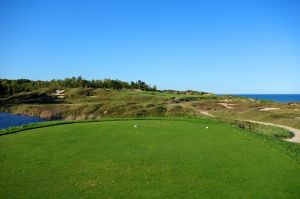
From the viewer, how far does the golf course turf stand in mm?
9391

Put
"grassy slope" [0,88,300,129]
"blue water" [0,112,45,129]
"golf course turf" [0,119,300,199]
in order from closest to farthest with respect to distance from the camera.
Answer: "golf course turf" [0,119,300,199] < "grassy slope" [0,88,300,129] < "blue water" [0,112,45,129]

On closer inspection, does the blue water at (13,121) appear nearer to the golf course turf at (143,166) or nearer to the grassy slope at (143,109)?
the grassy slope at (143,109)

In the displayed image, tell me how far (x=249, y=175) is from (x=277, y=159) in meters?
2.99

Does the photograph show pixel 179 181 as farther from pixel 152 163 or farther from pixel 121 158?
pixel 121 158

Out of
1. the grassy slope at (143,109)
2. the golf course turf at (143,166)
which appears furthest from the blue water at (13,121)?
the golf course turf at (143,166)

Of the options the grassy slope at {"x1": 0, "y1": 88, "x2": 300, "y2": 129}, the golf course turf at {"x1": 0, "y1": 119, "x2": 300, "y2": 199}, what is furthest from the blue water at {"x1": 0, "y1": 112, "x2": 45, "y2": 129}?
the golf course turf at {"x1": 0, "y1": 119, "x2": 300, "y2": 199}

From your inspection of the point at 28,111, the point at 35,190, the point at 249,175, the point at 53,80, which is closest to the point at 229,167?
the point at 249,175

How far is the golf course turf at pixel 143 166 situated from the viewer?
939cm

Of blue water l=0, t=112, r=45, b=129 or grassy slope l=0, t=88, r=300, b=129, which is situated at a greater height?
grassy slope l=0, t=88, r=300, b=129

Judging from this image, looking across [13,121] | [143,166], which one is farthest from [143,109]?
[143,166]

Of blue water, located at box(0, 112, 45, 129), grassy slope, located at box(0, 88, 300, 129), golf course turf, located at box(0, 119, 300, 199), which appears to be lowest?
blue water, located at box(0, 112, 45, 129)

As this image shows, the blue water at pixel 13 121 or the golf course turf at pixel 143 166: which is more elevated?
the golf course turf at pixel 143 166

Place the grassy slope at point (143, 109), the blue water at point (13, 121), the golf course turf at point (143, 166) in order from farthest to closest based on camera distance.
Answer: the blue water at point (13, 121) → the grassy slope at point (143, 109) → the golf course turf at point (143, 166)

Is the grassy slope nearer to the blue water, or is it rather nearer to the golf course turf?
the blue water
